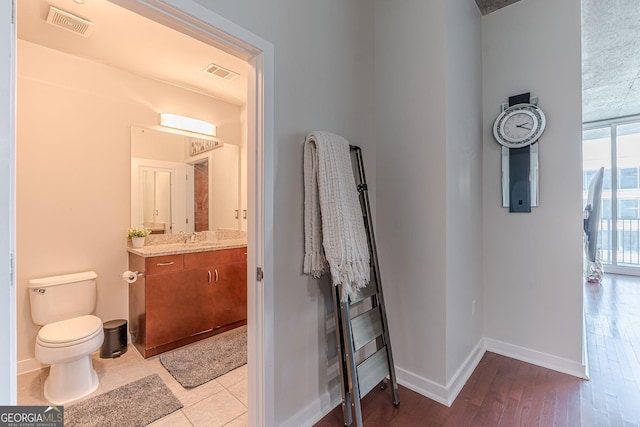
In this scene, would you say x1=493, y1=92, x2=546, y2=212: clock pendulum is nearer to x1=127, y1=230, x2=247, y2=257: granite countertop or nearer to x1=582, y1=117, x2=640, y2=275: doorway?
x1=127, y1=230, x2=247, y2=257: granite countertop

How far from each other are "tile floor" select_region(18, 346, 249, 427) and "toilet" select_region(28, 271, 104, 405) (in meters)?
0.12

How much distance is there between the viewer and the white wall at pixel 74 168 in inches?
87.1

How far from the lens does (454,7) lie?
193 centimetres

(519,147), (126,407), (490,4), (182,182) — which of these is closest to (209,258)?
(182,182)

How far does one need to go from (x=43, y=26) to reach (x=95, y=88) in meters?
0.53

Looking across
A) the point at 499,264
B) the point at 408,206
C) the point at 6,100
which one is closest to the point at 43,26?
the point at 6,100

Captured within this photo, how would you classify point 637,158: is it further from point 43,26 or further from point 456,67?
point 43,26

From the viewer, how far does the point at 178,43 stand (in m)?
2.23

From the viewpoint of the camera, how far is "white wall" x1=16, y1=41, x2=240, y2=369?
2.21 meters

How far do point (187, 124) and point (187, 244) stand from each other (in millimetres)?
1267

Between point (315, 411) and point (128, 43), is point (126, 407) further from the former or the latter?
point (128, 43)

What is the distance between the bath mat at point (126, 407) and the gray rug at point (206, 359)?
178mm

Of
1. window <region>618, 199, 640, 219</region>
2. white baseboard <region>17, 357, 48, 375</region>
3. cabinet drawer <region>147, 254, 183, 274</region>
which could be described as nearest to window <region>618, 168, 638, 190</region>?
window <region>618, 199, 640, 219</region>

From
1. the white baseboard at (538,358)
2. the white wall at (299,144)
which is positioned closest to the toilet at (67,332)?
the white wall at (299,144)
